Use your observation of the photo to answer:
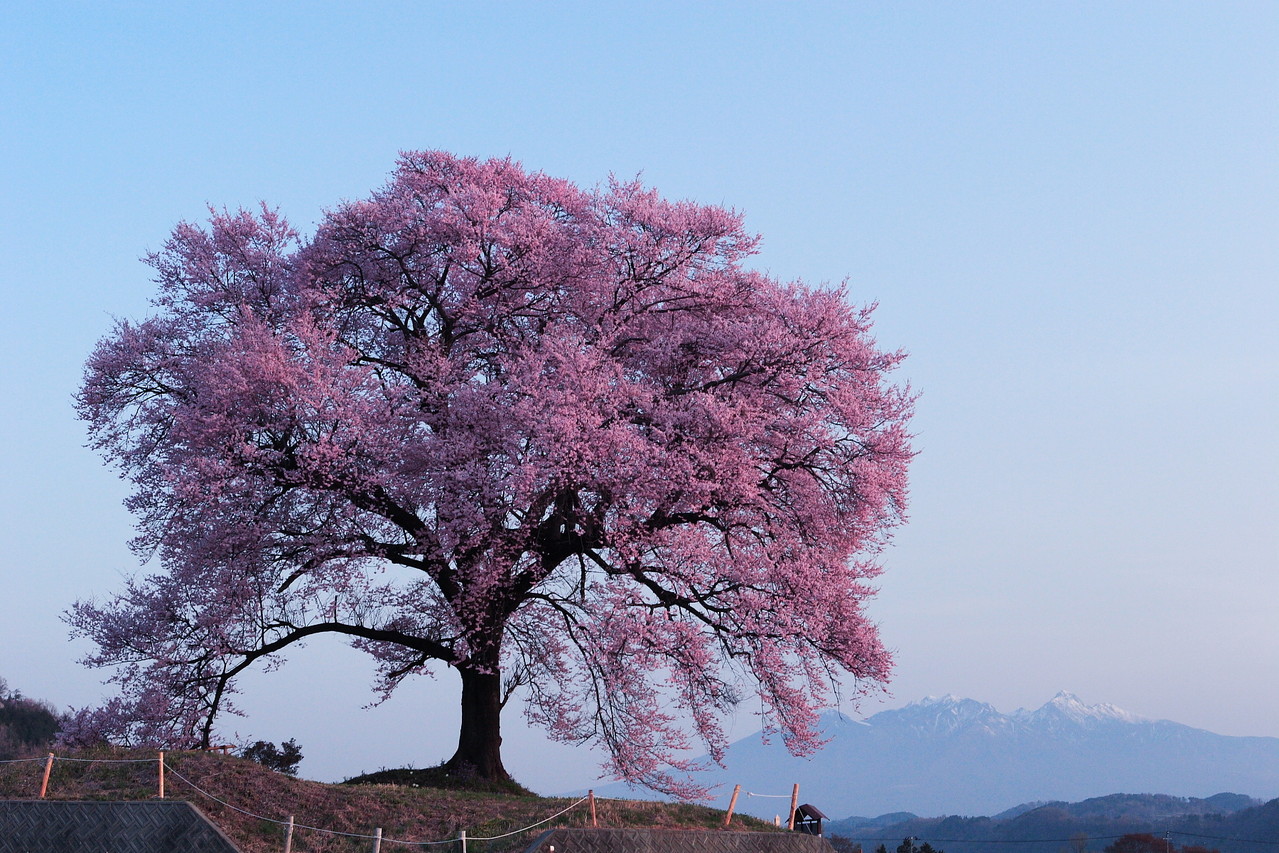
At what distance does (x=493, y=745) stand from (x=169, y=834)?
→ 9.44m

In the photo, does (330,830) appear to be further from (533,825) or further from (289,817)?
(533,825)

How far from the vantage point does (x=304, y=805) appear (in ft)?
71.1

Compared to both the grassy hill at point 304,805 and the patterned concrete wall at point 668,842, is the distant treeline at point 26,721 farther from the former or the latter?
the patterned concrete wall at point 668,842

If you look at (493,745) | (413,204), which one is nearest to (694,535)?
(493,745)

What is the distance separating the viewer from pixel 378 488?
26281mm

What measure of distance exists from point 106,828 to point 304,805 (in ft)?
11.2

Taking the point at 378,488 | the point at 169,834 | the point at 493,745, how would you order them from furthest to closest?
the point at 493,745 → the point at 378,488 → the point at 169,834

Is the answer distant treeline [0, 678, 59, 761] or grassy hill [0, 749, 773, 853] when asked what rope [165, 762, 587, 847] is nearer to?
grassy hill [0, 749, 773, 853]

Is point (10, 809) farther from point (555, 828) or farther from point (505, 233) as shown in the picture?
point (505, 233)

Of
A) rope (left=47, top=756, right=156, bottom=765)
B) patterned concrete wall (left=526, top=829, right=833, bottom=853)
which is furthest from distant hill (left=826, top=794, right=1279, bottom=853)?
rope (left=47, top=756, right=156, bottom=765)

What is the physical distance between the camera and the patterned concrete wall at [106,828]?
19.7m

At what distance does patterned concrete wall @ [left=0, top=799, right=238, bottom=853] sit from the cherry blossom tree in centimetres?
649

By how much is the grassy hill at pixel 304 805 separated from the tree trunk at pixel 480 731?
4.18 m

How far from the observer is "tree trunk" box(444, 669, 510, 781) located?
2781cm
